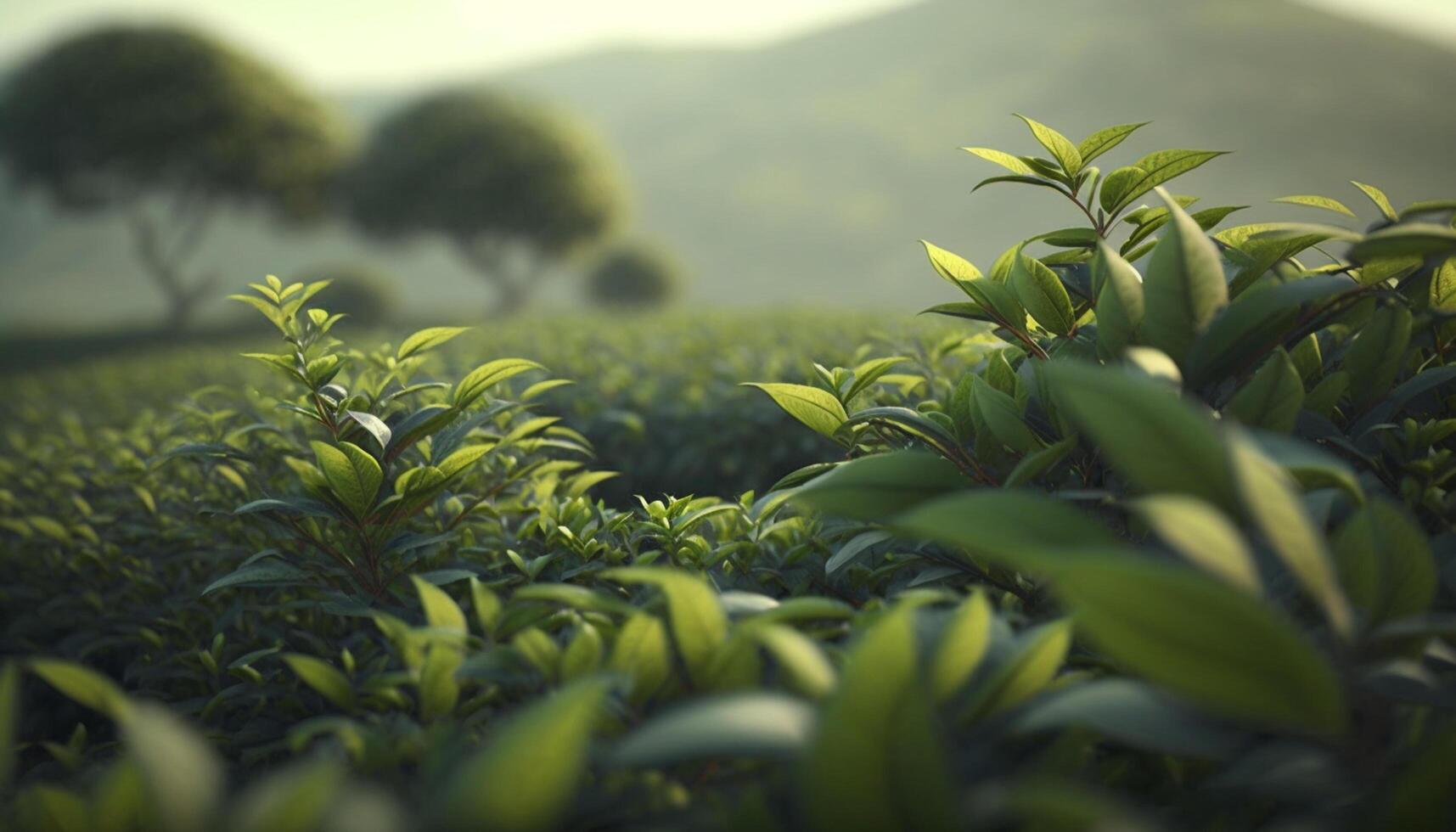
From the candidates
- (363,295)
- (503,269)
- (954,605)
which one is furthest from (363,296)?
(954,605)

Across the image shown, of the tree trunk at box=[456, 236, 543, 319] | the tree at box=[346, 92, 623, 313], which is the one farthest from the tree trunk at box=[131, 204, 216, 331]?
the tree trunk at box=[456, 236, 543, 319]

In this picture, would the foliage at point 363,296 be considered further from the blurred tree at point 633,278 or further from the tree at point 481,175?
the blurred tree at point 633,278

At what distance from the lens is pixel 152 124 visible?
2205cm

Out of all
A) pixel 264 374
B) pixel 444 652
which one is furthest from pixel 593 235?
pixel 444 652

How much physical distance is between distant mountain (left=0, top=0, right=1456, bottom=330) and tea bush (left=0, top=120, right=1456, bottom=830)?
36.2 m

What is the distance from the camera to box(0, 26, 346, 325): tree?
72.1 ft

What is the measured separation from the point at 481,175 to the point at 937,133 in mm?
39984

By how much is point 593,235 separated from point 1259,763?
27.6 meters

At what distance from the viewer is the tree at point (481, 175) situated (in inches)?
969

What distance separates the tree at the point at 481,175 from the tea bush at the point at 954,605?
2440 centimetres

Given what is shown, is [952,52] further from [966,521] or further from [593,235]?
[966,521]

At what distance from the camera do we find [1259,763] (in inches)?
27.6

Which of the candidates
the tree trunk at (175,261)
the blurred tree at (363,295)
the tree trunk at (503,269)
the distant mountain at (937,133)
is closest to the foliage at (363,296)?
the blurred tree at (363,295)

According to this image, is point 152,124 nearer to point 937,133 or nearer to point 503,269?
point 503,269
